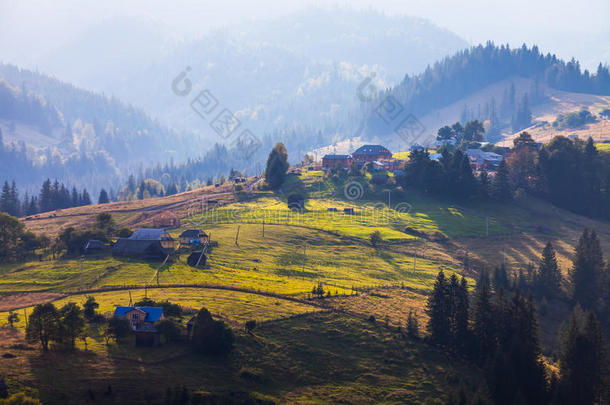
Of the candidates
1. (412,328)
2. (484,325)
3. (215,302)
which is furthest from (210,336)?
(484,325)

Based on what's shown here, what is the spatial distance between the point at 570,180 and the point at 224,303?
110m

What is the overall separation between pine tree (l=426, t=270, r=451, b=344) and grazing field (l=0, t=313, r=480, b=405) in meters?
2.65

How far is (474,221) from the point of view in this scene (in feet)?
382

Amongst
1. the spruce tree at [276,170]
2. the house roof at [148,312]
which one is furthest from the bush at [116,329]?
the spruce tree at [276,170]

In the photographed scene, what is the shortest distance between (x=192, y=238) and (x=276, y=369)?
41887 mm

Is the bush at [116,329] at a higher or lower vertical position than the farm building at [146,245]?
lower

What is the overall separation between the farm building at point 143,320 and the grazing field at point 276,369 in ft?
4.05

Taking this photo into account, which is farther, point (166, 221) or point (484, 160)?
point (484, 160)

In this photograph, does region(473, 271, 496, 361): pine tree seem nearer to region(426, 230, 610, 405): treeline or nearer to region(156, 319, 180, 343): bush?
region(426, 230, 610, 405): treeline

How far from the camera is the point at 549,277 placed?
283ft

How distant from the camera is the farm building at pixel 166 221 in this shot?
101 metres

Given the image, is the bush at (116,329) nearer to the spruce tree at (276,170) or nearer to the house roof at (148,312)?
the house roof at (148,312)

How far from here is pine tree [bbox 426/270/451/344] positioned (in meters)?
62.1

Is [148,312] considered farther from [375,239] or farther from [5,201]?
[5,201]
